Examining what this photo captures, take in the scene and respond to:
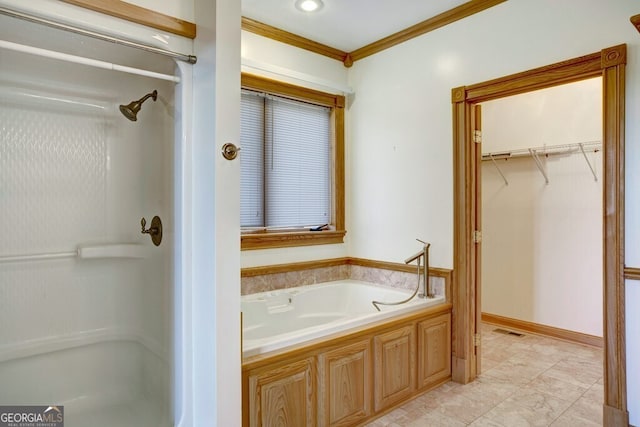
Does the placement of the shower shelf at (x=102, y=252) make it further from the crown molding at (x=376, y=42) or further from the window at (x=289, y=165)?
the crown molding at (x=376, y=42)

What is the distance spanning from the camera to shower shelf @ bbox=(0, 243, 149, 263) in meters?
2.04

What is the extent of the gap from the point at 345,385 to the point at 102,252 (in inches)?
60.2

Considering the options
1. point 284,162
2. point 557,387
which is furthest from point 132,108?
point 557,387

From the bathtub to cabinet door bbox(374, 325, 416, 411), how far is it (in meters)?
0.13

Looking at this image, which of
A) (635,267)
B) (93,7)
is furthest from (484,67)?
(93,7)

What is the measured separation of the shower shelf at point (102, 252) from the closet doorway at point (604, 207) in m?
2.08

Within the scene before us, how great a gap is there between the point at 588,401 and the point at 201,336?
8.00 ft

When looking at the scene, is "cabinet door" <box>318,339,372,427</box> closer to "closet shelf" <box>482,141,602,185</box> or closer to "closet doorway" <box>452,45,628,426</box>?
"closet doorway" <box>452,45,628,426</box>

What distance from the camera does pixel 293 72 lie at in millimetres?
3033

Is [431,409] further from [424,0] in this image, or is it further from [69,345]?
[424,0]

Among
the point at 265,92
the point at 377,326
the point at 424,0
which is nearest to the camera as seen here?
the point at 377,326

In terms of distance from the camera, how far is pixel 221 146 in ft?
→ 5.20

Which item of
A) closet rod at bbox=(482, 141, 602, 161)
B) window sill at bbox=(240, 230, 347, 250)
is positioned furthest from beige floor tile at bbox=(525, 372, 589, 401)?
closet rod at bbox=(482, 141, 602, 161)

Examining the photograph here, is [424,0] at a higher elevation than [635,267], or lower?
higher
